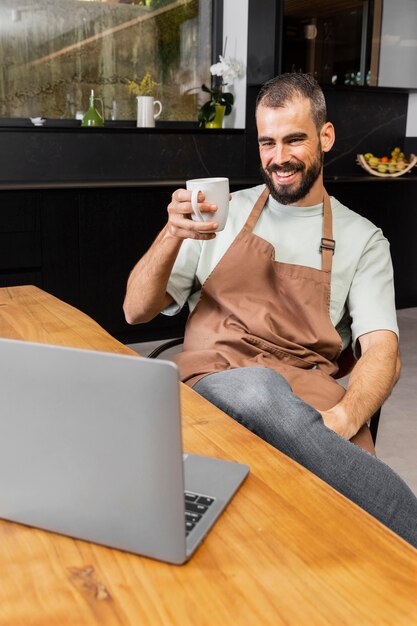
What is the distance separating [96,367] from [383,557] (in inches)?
13.4

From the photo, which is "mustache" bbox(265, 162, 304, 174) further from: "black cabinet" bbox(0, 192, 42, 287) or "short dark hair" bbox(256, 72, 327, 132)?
"black cabinet" bbox(0, 192, 42, 287)

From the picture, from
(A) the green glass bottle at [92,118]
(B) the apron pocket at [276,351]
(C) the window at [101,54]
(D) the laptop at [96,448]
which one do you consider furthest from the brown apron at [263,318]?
(C) the window at [101,54]

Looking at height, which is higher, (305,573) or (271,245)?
(271,245)

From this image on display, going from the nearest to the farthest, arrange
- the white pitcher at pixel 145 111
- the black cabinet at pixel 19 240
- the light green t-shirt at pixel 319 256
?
the light green t-shirt at pixel 319 256 → the black cabinet at pixel 19 240 → the white pitcher at pixel 145 111

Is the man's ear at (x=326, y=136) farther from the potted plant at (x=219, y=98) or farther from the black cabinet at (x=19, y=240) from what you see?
the potted plant at (x=219, y=98)

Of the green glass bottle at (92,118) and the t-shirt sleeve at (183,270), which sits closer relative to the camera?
the t-shirt sleeve at (183,270)

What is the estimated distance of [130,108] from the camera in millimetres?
4336

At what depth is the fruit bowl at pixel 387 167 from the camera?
4.69 m

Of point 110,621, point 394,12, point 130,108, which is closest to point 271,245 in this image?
point 110,621

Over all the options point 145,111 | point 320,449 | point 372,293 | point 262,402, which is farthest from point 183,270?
point 145,111

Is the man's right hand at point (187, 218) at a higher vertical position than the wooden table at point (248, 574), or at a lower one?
higher

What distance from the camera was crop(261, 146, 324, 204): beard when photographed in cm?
175

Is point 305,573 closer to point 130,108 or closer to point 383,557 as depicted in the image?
point 383,557

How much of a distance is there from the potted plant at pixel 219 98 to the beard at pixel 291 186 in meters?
2.74
